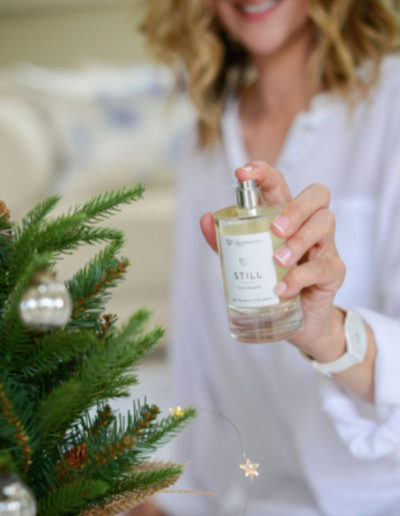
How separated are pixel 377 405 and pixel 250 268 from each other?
366 millimetres

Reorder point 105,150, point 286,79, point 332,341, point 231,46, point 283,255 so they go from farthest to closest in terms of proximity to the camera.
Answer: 1. point 105,150
2. point 231,46
3. point 286,79
4. point 332,341
5. point 283,255

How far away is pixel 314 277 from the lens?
0.58m

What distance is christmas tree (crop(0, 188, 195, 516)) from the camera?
406mm

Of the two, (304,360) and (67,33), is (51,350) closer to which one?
(304,360)

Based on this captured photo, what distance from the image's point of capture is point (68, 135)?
334 cm

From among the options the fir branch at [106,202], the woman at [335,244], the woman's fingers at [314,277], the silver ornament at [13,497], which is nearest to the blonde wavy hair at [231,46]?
the woman at [335,244]

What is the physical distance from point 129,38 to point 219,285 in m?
3.24

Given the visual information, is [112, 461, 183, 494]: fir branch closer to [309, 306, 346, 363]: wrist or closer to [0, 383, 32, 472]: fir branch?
[0, 383, 32, 472]: fir branch

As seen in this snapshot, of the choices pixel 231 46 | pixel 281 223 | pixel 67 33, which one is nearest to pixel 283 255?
pixel 281 223

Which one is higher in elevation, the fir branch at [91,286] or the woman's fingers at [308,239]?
the woman's fingers at [308,239]

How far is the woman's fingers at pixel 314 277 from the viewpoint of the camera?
1.84 ft

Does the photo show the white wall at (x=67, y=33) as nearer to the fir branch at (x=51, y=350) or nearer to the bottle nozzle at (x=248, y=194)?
the bottle nozzle at (x=248, y=194)

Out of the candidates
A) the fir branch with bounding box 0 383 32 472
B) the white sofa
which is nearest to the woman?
the fir branch with bounding box 0 383 32 472

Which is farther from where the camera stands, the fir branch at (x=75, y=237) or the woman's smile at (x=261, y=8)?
the woman's smile at (x=261, y=8)
